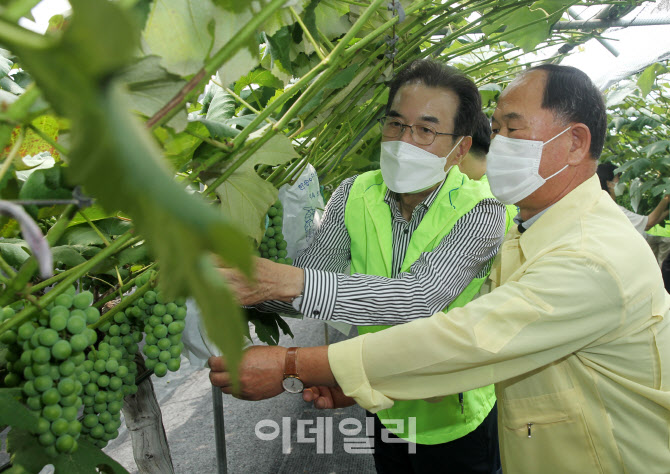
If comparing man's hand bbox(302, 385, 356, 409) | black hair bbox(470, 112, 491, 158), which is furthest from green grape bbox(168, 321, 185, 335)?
black hair bbox(470, 112, 491, 158)

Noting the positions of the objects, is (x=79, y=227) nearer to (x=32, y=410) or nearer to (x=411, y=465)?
(x=32, y=410)

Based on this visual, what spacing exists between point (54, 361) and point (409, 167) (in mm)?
918

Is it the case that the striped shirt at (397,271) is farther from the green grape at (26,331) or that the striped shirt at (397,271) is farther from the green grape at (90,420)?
the green grape at (26,331)

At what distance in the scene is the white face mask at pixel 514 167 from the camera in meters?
1.09

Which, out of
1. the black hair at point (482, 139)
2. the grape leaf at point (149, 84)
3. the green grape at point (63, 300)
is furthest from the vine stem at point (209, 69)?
the black hair at point (482, 139)

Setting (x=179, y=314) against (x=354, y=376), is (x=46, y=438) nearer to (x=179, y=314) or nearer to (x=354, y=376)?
(x=179, y=314)

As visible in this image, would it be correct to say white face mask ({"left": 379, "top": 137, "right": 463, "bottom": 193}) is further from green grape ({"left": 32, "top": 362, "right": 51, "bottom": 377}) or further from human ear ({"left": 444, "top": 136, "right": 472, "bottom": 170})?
green grape ({"left": 32, "top": 362, "right": 51, "bottom": 377})

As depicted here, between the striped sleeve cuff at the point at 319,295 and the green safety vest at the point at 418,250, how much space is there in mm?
305

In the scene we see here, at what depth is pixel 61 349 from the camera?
50cm

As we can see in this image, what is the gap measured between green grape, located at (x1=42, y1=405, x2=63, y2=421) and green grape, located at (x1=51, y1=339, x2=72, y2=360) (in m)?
0.05

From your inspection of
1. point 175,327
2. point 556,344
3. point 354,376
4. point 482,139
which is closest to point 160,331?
point 175,327

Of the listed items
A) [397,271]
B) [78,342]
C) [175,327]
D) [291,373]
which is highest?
[78,342]

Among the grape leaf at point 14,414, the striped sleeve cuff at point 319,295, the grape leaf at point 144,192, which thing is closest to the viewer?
the grape leaf at point 144,192

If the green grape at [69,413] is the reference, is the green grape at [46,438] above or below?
below
